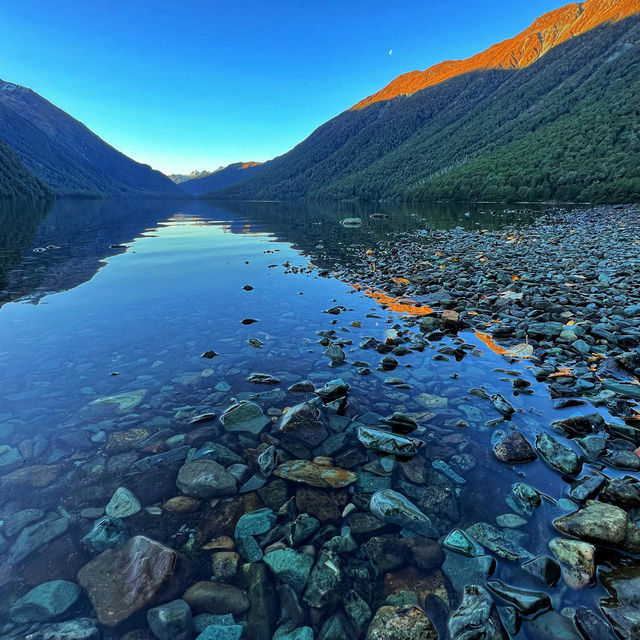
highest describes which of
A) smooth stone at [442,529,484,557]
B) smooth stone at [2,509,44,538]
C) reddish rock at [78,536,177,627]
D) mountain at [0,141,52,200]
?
mountain at [0,141,52,200]

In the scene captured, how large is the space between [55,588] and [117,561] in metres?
0.51

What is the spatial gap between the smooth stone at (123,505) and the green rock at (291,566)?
1.79 meters

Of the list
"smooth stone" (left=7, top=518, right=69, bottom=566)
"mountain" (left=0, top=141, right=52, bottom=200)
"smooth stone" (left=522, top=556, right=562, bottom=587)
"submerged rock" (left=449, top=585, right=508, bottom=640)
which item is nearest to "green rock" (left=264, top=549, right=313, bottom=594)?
"submerged rock" (left=449, top=585, right=508, bottom=640)

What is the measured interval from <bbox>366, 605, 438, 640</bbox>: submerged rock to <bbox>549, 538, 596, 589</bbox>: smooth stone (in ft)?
4.73

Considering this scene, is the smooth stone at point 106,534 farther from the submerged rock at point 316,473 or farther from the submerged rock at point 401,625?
the submerged rock at point 401,625

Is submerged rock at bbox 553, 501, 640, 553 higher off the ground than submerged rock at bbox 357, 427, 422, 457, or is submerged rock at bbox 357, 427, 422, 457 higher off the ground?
submerged rock at bbox 553, 501, 640, 553

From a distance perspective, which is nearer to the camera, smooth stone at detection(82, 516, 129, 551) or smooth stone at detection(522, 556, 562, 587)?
smooth stone at detection(522, 556, 562, 587)

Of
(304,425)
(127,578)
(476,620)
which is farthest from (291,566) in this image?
(304,425)

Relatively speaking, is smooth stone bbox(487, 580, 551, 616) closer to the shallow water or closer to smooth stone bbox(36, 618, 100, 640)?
the shallow water

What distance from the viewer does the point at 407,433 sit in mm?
5602

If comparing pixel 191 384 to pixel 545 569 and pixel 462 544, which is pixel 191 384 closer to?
pixel 462 544

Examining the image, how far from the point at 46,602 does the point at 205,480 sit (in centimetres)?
179

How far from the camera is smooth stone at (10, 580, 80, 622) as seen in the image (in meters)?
2.97

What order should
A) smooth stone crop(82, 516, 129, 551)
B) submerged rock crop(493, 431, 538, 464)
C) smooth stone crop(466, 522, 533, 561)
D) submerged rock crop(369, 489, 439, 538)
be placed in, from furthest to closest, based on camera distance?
submerged rock crop(493, 431, 538, 464)
submerged rock crop(369, 489, 439, 538)
smooth stone crop(82, 516, 129, 551)
smooth stone crop(466, 522, 533, 561)
